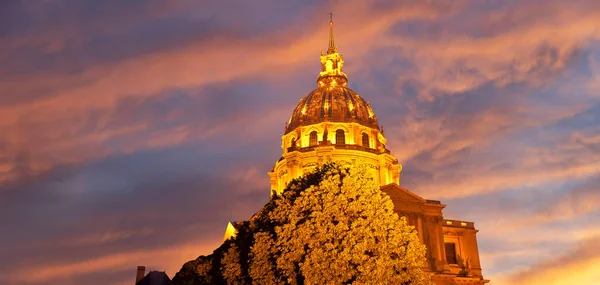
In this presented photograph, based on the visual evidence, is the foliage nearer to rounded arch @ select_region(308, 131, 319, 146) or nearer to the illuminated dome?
the illuminated dome

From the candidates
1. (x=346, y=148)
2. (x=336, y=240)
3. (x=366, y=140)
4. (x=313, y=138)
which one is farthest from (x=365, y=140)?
(x=336, y=240)

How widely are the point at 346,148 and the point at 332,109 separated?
6.86 meters

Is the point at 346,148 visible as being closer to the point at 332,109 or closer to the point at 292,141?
the point at 332,109

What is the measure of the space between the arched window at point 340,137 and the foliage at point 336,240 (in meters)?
45.2

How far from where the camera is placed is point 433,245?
6038cm

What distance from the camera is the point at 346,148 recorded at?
76562 millimetres

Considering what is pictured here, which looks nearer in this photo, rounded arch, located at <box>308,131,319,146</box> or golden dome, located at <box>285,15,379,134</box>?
rounded arch, located at <box>308,131,319,146</box>

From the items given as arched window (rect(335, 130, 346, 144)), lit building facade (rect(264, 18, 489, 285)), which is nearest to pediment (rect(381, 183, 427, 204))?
lit building facade (rect(264, 18, 489, 285))

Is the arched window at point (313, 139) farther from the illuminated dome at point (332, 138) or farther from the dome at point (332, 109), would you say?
the dome at point (332, 109)

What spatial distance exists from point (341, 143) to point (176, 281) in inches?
1530

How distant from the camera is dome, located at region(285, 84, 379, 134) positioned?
80375 mm

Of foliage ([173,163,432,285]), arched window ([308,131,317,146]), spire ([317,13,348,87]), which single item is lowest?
foliage ([173,163,432,285])

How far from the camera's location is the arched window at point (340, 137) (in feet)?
258

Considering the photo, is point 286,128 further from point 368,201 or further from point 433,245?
point 368,201
